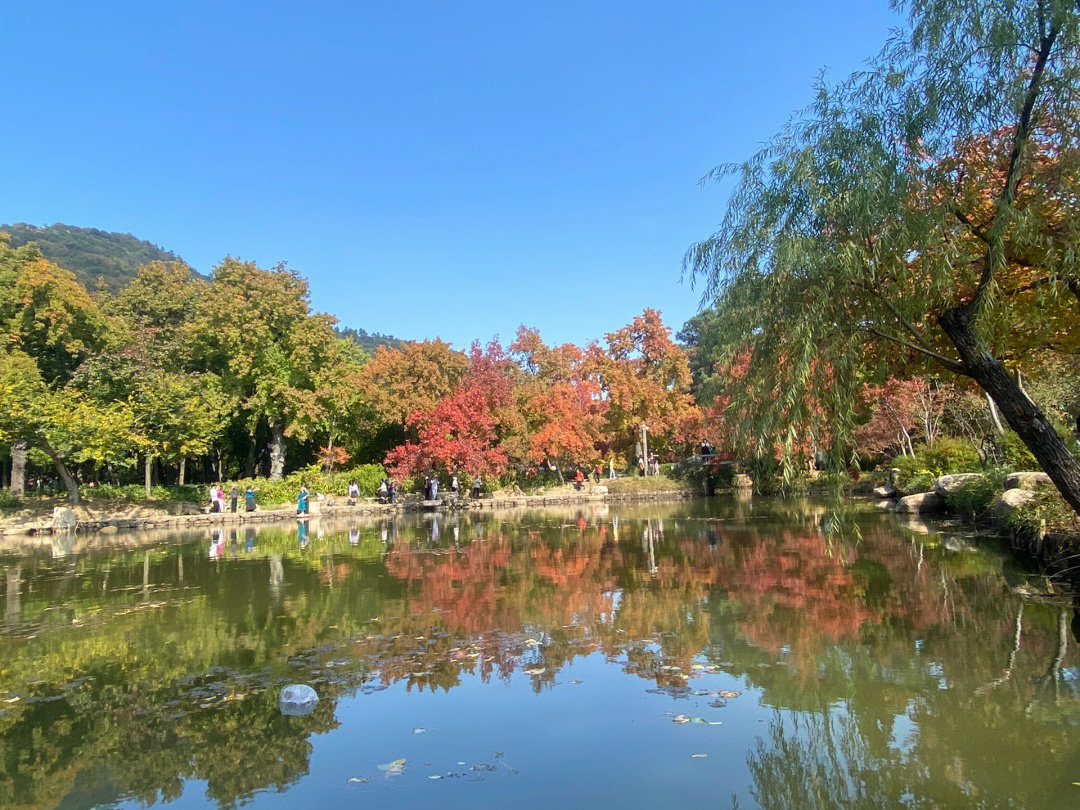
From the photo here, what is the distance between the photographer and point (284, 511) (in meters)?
26.1

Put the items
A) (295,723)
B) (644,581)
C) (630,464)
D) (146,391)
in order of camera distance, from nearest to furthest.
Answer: (295,723)
(644,581)
(146,391)
(630,464)

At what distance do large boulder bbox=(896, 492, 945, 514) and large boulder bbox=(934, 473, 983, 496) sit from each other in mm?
418

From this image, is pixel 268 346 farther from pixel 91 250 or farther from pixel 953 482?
pixel 91 250

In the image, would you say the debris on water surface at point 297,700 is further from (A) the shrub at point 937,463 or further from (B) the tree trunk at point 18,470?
(B) the tree trunk at point 18,470

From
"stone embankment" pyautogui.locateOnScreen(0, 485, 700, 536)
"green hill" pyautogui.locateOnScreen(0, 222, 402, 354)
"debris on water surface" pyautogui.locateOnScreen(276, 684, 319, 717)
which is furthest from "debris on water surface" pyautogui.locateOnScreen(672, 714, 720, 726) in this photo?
"green hill" pyautogui.locateOnScreen(0, 222, 402, 354)

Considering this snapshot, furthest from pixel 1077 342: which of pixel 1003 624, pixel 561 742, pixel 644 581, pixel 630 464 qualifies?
pixel 630 464

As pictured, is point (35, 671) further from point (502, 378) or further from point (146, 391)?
point (502, 378)

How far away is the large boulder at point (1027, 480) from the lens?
10711mm

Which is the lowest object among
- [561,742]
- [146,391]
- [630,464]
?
[561,742]

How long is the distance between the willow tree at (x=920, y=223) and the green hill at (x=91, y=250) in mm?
49820

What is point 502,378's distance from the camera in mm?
30656

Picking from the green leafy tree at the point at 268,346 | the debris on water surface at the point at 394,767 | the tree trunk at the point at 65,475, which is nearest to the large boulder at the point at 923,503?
the debris on water surface at the point at 394,767

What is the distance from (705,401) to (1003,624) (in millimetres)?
3610

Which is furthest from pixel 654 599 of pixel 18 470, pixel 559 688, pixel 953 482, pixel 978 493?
pixel 18 470
